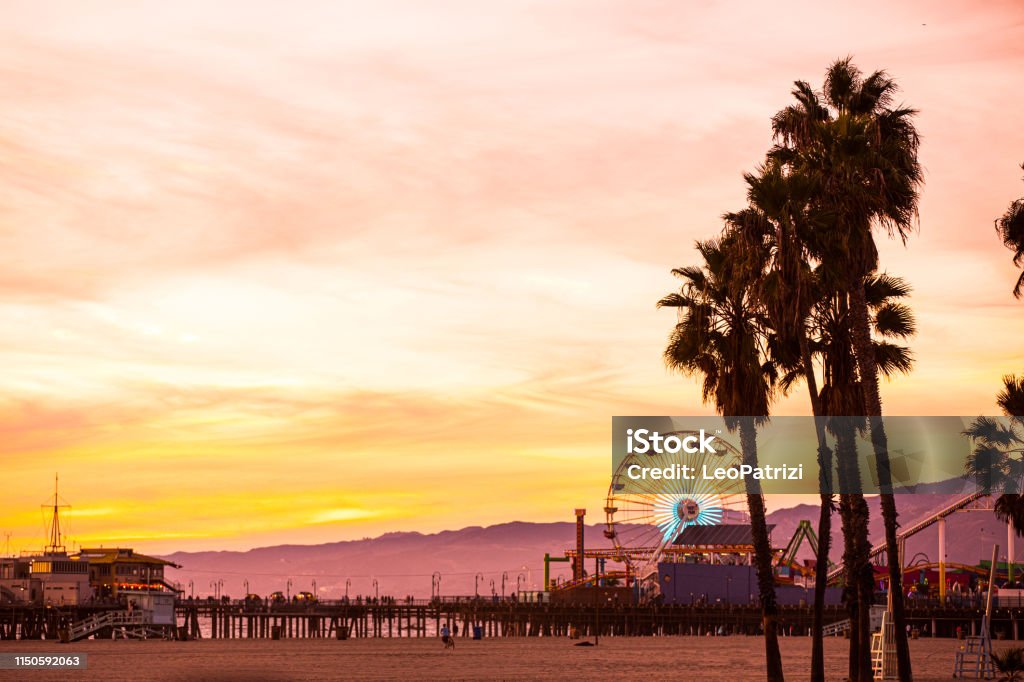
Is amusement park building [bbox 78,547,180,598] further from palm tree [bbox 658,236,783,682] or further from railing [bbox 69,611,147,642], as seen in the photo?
palm tree [bbox 658,236,783,682]

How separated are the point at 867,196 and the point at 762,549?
36.0 ft

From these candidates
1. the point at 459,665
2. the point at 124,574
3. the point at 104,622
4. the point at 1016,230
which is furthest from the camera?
the point at 124,574

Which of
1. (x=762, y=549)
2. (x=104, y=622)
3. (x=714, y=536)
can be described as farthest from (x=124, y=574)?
(x=762, y=549)

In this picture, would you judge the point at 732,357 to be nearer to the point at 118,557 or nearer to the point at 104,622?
the point at 104,622

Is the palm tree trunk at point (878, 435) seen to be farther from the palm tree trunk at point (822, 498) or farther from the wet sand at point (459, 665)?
the wet sand at point (459, 665)

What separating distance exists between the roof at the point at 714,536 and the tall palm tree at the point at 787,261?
138 meters

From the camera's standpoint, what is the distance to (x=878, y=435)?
Result: 39.1 m

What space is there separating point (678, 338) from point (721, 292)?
1933 millimetres

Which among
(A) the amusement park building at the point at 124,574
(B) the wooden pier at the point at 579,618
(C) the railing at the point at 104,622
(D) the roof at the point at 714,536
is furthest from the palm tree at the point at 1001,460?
(A) the amusement park building at the point at 124,574

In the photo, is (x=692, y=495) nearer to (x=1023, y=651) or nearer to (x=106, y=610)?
(x=106, y=610)

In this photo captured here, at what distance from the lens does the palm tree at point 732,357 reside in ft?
131

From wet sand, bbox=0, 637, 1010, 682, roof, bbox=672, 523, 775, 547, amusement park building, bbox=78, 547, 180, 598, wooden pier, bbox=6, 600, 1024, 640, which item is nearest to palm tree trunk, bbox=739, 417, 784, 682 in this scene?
wet sand, bbox=0, 637, 1010, 682

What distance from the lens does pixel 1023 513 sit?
4391 centimetres

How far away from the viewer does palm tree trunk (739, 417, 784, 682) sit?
3931 cm
